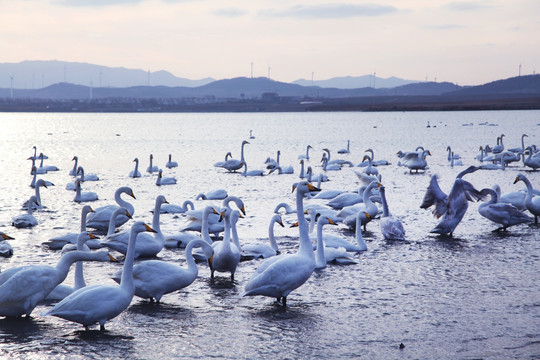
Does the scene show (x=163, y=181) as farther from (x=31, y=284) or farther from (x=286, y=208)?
(x=31, y=284)

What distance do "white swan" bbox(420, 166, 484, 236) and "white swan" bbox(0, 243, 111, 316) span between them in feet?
24.0

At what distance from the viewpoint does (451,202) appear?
12461 millimetres

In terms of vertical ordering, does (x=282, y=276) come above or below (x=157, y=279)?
above

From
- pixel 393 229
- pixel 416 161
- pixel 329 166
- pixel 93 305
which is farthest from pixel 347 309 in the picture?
pixel 329 166

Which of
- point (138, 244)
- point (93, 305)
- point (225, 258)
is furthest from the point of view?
point (138, 244)

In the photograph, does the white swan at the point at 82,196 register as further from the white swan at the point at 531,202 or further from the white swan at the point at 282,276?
the white swan at the point at 531,202

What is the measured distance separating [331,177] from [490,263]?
13715mm

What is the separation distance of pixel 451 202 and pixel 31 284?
8246 mm

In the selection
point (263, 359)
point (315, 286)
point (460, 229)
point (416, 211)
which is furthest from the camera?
point (416, 211)

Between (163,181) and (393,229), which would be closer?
(393,229)

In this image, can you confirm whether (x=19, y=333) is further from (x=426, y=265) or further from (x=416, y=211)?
(x=416, y=211)

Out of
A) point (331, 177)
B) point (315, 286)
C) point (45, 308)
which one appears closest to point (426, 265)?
point (315, 286)

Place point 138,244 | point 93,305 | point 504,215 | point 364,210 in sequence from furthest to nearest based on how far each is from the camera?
1. point 364,210
2. point 504,215
3. point 138,244
4. point 93,305

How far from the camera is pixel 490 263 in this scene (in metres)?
9.80
